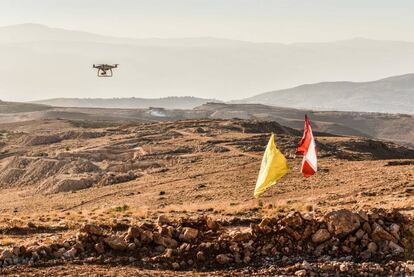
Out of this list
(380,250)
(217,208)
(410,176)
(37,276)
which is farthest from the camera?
(410,176)

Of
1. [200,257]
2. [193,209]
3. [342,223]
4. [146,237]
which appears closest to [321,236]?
[342,223]

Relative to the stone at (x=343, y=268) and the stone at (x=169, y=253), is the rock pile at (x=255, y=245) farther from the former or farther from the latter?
the stone at (x=343, y=268)

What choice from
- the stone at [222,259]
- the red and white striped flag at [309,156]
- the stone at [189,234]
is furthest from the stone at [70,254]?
the red and white striped flag at [309,156]

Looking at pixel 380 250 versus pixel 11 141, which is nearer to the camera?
pixel 380 250

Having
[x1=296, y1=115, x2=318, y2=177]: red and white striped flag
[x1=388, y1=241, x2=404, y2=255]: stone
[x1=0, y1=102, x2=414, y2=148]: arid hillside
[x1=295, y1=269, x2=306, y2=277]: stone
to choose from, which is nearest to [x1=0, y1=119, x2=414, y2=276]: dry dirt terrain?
[x1=388, y1=241, x2=404, y2=255]: stone

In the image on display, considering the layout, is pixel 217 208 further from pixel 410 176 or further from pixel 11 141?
pixel 11 141

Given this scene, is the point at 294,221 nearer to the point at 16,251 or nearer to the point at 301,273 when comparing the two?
the point at 301,273

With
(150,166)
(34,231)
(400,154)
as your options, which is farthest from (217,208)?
(400,154)
